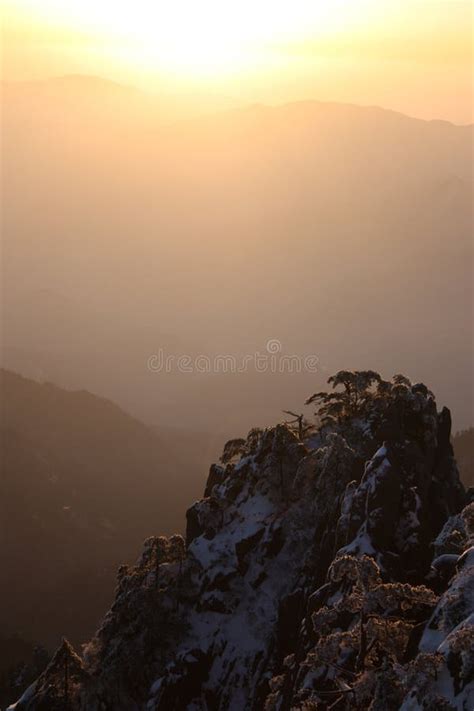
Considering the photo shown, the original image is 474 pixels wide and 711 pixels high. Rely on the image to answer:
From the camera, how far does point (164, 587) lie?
58844 mm

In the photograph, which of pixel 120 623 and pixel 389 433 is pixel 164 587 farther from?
pixel 389 433

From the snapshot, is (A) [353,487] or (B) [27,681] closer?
(A) [353,487]

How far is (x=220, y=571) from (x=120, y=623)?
8.10 metres

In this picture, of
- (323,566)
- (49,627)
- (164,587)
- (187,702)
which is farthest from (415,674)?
(49,627)

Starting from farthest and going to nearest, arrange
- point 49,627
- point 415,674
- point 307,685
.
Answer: point 49,627
point 307,685
point 415,674

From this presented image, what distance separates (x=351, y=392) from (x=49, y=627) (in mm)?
137250

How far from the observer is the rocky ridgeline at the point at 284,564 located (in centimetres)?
4425

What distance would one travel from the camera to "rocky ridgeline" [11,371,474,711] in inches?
1742

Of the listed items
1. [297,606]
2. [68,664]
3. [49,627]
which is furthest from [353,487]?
[49,627]

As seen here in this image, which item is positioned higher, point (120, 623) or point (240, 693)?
point (120, 623)

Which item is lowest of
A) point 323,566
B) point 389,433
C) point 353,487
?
point 323,566

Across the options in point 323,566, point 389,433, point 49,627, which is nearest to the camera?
point 323,566

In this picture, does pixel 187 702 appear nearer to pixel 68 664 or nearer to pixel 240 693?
pixel 240 693

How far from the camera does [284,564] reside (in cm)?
5838
